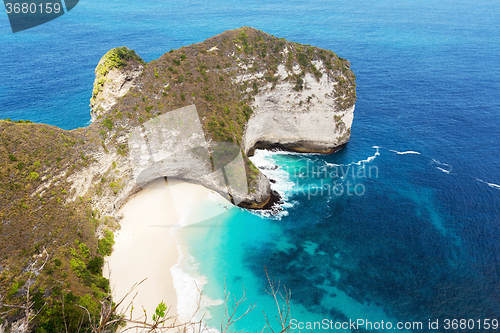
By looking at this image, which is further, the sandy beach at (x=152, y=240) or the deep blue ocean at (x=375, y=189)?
the deep blue ocean at (x=375, y=189)

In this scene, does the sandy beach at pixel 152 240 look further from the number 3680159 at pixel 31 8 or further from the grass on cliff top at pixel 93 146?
the number 3680159 at pixel 31 8

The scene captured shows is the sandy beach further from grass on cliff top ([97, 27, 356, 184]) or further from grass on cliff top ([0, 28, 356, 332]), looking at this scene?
grass on cliff top ([97, 27, 356, 184])

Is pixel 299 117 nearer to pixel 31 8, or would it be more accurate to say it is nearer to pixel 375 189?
pixel 375 189

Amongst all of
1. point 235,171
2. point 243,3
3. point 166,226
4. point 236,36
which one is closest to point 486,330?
point 235,171

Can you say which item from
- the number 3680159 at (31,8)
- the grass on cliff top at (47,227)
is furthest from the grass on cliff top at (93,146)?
the number 3680159 at (31,8)

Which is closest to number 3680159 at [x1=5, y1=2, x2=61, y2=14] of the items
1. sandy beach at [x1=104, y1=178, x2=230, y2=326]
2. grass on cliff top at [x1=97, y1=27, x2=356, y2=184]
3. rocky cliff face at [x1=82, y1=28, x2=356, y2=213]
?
grass on cliff top at [x1=97, y1=27, x2=356, y2=184]

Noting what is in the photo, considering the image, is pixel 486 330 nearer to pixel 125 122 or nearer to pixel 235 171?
pixel 235 171
